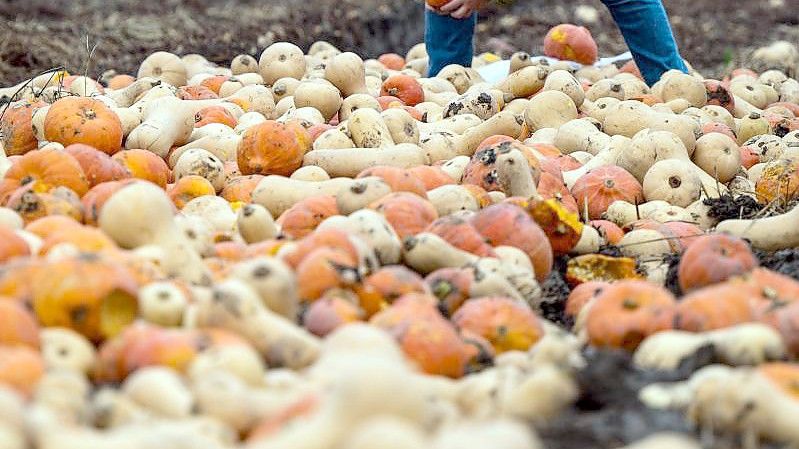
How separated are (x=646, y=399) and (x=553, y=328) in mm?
589

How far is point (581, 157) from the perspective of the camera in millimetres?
4551

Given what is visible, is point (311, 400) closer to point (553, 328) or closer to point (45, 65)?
point (553, 328)

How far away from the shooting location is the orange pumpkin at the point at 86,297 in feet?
7.43

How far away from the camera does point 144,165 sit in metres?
3.86

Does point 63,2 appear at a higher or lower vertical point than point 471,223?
lower

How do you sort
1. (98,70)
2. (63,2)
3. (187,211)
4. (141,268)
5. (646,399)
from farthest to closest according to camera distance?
1. (63,2)
2. (98,70)
3. (187,211)
4. (141,268)
5. (646,399)

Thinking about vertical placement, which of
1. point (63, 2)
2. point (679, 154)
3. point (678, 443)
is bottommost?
point (63, 2)

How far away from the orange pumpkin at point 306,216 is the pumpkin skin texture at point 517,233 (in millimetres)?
425

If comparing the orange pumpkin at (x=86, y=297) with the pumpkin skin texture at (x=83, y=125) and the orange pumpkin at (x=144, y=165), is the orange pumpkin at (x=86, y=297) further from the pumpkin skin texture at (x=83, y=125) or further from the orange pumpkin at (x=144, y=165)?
the pumpkin skin texture at (x=83, y=125)

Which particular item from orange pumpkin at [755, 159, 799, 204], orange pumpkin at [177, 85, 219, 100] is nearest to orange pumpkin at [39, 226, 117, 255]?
orange pumpkin at [755, 159, 799, 204]

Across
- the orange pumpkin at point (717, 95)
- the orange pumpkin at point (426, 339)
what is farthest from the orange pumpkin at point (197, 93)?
the orange pumpkin at point (426, 339)

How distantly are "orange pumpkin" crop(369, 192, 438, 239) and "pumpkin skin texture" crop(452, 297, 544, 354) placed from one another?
19.5 inches

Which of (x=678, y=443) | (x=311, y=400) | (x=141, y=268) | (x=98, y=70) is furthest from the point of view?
(x=98, y=70)

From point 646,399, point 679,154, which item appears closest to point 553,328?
point 646,399
